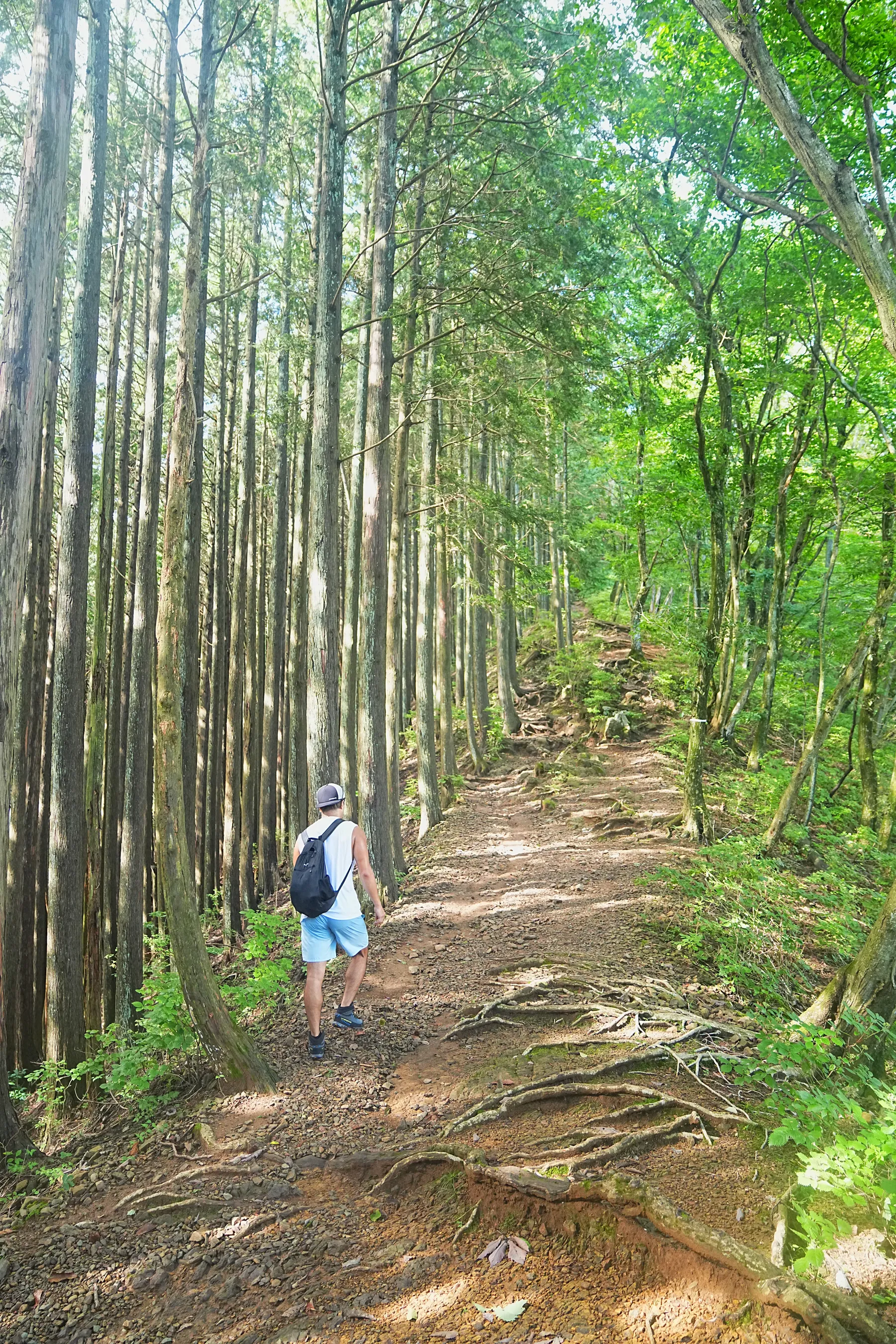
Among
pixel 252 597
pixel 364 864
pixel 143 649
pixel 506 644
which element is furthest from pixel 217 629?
pixel 364 864

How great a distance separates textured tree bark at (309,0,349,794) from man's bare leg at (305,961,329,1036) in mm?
2132

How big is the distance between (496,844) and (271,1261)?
8.40m

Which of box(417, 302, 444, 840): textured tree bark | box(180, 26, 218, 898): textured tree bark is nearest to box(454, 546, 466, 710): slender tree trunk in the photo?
box(417, 302, 444, 840): textured tree bark

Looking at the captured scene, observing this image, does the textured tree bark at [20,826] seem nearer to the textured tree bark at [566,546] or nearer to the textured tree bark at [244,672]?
the textured tree bark at [244,672]

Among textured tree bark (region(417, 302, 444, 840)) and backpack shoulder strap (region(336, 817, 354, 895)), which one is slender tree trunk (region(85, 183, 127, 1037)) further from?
backpack shoulder strap (region(336, 817, 354, 895))

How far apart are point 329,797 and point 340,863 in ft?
1.50

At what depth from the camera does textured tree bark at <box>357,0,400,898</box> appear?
8.85 meters

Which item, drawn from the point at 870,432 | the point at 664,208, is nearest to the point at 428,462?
the point at 664,208

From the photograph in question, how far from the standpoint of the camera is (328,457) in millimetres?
6918

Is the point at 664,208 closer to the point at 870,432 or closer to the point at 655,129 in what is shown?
the point at 655,129

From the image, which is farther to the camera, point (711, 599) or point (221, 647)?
point (221, 647)

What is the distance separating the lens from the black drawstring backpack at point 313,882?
487cm

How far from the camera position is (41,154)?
13.0ft

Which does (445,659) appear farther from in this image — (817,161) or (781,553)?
(817,161)
